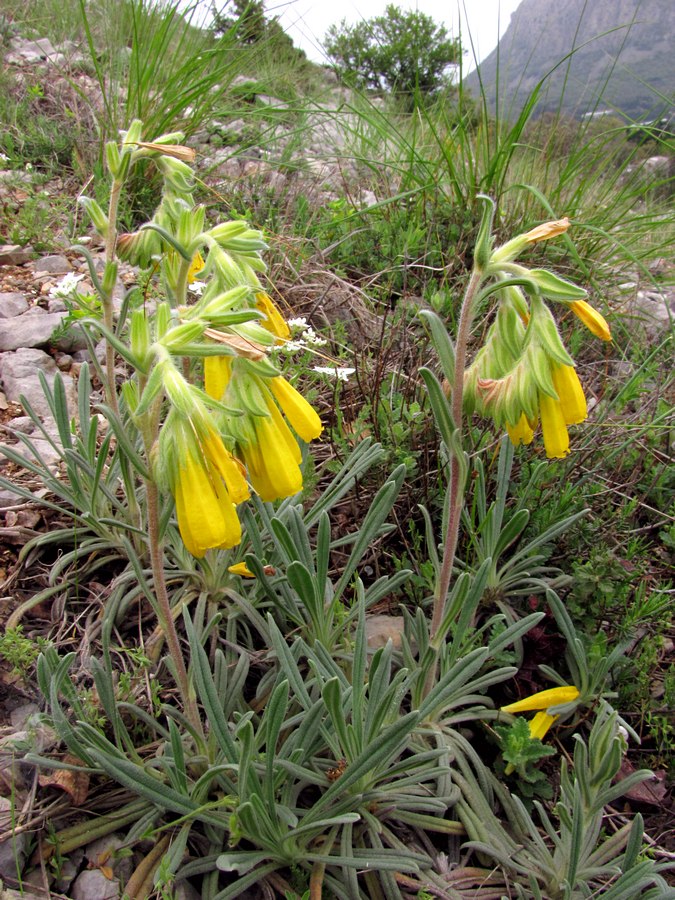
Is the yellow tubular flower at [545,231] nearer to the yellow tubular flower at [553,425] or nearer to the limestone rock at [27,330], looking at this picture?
the yellow tubular flower at [553,425]

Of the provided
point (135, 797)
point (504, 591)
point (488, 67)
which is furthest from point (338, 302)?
point (488, 67)

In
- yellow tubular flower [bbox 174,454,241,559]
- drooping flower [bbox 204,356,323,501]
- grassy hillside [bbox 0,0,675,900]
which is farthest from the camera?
grassy hillside [bbox 0,0,675,900]

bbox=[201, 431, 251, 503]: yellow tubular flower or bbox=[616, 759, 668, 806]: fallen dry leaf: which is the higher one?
bbox=[201, 431, 251, 503]: yellow tubular flower

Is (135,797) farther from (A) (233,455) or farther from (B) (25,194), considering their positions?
(B) (25,194)

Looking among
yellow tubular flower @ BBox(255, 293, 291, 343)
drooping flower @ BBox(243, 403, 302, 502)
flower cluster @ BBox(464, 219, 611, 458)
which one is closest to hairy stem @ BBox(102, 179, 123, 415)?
yellow tubular flower @ BBox(255, 293, 291, 343)

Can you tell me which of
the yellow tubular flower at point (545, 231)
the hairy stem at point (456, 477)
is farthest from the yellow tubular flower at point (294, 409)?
the yellow tubular flower at point (545, 231)

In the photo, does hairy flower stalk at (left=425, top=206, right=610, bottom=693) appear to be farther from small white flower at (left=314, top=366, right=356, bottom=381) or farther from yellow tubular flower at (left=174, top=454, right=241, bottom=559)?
small white flower at (left=314, top=366, right=356, bottom=381)

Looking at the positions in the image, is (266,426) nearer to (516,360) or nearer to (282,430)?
(282,430)
